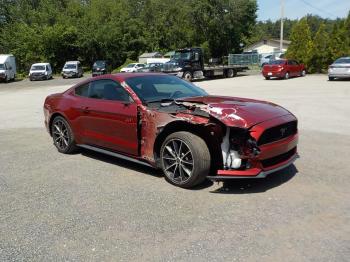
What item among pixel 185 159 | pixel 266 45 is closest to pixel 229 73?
Result: pixel 185 159

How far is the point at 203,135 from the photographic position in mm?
5473

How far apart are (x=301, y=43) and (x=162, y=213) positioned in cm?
3587

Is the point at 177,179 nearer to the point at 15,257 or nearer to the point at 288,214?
the point at 288,214

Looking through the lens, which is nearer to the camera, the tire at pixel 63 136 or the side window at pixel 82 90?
the side window at pixel 82 90

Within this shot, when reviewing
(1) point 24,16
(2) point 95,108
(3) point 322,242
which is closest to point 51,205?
(2) point 95,108

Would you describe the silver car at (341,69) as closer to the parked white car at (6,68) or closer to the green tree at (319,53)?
the green tree at (319,53)

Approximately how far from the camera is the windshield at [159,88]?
627cm

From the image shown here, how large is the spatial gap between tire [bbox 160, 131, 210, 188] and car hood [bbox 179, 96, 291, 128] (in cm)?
44

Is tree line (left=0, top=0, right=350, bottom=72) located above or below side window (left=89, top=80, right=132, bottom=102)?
above

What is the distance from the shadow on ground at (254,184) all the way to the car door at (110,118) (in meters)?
1.48

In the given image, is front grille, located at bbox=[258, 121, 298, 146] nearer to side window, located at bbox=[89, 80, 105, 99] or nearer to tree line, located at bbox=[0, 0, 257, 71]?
side window, located at bbox=[89, 80, 105, 99]

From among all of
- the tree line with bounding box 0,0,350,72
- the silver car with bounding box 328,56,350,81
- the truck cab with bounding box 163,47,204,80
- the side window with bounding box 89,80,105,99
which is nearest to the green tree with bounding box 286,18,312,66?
the silver car with bounding box 328,56,350,81

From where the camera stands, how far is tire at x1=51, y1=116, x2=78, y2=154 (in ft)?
24.5

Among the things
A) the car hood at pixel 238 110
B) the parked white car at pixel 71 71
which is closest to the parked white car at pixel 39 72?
the parked white car at pixel 71 71
